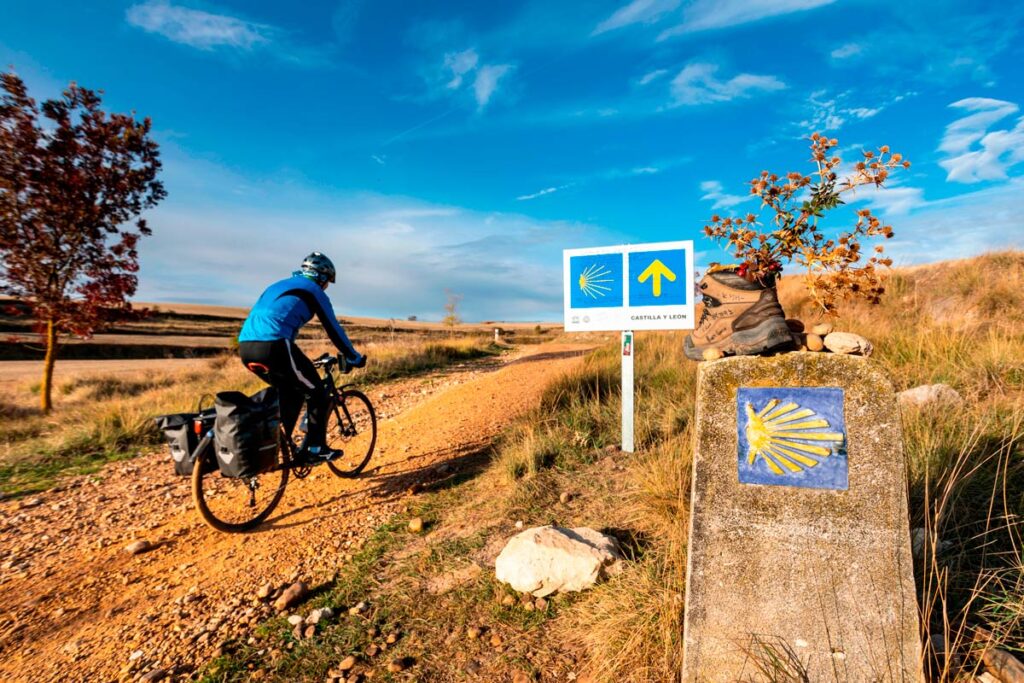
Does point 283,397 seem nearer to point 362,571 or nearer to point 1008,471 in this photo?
point 362,571

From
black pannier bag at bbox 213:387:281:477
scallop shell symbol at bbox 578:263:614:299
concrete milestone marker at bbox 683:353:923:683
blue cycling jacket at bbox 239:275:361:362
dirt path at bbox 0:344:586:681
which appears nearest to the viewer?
concrete milestone marker at bbox 683:353:923:683

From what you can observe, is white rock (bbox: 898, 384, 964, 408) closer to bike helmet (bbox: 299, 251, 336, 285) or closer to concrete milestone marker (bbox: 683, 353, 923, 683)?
concrete milestone marker (bbox: 683, 353, 923, 683)

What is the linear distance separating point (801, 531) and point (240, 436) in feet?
12.6

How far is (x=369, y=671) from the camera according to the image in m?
2.60

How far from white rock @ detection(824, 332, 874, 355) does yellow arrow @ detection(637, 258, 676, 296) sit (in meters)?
2.79

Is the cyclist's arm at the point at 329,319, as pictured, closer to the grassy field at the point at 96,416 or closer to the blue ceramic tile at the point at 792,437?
the grassy field at the point at 96,416

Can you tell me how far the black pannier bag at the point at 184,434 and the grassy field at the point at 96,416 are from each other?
218 centimetres

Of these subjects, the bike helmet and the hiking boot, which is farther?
the bike helmet

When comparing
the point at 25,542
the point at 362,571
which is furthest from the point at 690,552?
the point at 25,542

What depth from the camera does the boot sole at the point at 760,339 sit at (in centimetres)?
220

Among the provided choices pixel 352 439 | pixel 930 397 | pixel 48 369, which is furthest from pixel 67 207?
pixel 930 397

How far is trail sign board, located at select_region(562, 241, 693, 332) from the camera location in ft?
16.0

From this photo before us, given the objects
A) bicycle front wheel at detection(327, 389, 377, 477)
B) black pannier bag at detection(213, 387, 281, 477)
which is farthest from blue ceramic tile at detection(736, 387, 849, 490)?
bicycle front wheel at detection(327, 389, 377, 477)

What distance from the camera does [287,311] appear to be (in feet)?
14.9
